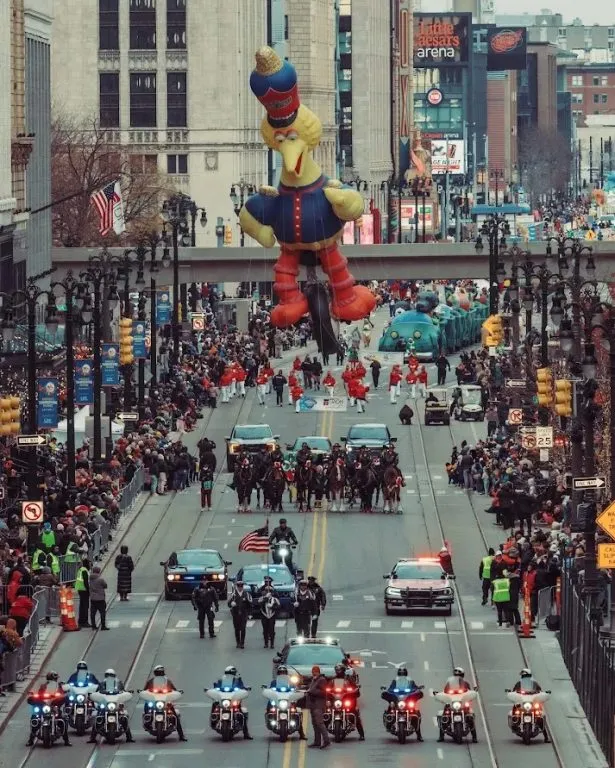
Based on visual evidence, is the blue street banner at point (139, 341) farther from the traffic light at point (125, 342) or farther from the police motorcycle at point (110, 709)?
the police motorcycle at point (110, 709)

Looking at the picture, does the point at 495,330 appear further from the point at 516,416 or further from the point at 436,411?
the point at 516,416

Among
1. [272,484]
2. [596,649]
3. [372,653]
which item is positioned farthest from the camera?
[272,484]

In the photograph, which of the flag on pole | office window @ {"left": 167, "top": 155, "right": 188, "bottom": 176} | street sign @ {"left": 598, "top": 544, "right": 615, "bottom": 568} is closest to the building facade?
the flag on pole

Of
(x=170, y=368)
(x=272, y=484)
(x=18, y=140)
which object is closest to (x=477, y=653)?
(x=272, y=484)

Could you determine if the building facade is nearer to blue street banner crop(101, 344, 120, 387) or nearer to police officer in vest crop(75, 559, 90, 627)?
blue street banner crop(101, 344, 120, 387)

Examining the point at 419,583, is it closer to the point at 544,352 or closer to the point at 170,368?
the point at 544,352

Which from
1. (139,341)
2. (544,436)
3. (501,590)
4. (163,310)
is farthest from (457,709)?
(163,310)

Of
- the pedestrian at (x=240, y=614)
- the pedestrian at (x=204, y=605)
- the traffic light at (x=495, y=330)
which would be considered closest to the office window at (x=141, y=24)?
the traffic light at (x=495, y=330)
